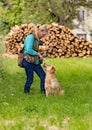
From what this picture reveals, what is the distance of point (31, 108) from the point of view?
30.6 ft

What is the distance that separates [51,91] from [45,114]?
2256mm

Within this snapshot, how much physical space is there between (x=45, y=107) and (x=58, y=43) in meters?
13.0

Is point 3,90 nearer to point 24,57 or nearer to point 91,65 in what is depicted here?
point 24,57

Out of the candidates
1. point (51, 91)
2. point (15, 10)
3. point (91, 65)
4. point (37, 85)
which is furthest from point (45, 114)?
point (15, 10)

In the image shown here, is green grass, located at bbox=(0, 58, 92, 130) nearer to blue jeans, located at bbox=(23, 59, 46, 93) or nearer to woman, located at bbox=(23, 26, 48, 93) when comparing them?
blue jeans, located at bbox=(23, 59, 46, 93)

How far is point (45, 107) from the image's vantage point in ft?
31.3

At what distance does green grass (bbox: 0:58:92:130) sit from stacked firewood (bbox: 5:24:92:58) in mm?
7445

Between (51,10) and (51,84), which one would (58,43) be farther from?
(51,84)

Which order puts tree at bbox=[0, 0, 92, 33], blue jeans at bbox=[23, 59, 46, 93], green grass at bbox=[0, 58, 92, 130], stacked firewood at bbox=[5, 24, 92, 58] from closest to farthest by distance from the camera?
1. green grass at bbox=[0, 58, 92, 130]
2. blue jeans at bbox=[23, 59, 46, 93]
3. stacked firewood at bbox=[5, 24, 92, 58]
4. tree at bbox=[0, 0, 92, 33]

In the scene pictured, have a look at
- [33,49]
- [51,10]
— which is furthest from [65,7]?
[33,49]

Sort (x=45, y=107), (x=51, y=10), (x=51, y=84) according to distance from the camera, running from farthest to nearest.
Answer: (x=51, y=10)
(x=51, y=84)
(x=45, y=107)

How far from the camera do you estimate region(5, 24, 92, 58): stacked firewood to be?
Answer: 73.3ft

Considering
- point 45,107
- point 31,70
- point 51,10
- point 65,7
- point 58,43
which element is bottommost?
point 51,10

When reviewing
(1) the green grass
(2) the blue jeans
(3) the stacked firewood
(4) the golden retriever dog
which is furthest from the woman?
(3) the stacked firewood
